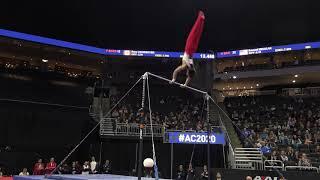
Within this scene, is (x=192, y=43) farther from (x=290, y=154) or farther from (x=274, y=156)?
(x=290, y=154)

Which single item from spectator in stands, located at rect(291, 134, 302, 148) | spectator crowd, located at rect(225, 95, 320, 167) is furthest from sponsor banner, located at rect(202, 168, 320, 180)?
spectator in stands, located at rect(291, 134, 302, 148)

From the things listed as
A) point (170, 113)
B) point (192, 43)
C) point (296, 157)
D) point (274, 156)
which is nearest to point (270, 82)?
point (170, 113)

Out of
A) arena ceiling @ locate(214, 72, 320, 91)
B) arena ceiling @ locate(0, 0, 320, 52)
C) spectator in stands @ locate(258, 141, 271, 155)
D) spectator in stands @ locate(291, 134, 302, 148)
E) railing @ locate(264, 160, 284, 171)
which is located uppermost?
arena ceiling @ locate(0, 0, 320, 52)

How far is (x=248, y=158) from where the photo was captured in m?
17.2

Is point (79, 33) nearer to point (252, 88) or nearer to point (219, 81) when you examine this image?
point (219, 81)

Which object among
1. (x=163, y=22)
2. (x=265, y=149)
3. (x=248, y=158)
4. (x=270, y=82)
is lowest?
(x=248, y=158)

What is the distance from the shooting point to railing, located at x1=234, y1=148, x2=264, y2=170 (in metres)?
16.4

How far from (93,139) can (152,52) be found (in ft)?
25.1

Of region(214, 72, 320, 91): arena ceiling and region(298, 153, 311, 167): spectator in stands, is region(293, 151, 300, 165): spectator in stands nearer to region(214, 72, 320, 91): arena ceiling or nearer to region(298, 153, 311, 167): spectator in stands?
region(298, 153, 311, 167): spectator in stands

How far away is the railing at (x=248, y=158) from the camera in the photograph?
53.7 feet

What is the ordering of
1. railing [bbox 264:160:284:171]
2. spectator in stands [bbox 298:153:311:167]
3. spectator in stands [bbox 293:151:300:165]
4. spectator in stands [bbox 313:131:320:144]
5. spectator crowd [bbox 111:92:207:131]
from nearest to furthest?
railing [bbox 264:160:284:171] < spectator in stands [bbox 298:153:311:167] < spectator in stands [bbox 293:151:300:165] < spectator in stands [bbox 313:131:320:144] < spectator crowd [bbox 111:92:207:131]

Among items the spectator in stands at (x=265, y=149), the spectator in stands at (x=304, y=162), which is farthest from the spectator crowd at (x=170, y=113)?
the spectator in stands at (x=304, y=162)

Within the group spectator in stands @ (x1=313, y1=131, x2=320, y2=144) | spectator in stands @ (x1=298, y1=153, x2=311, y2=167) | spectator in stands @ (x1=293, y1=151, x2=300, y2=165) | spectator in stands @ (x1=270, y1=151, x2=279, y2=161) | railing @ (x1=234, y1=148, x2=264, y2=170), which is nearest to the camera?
spectator in stands @ (x1=298, y1=153, x2=311, y2=167)

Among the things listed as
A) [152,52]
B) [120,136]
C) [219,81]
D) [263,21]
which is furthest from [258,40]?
[120,136]
